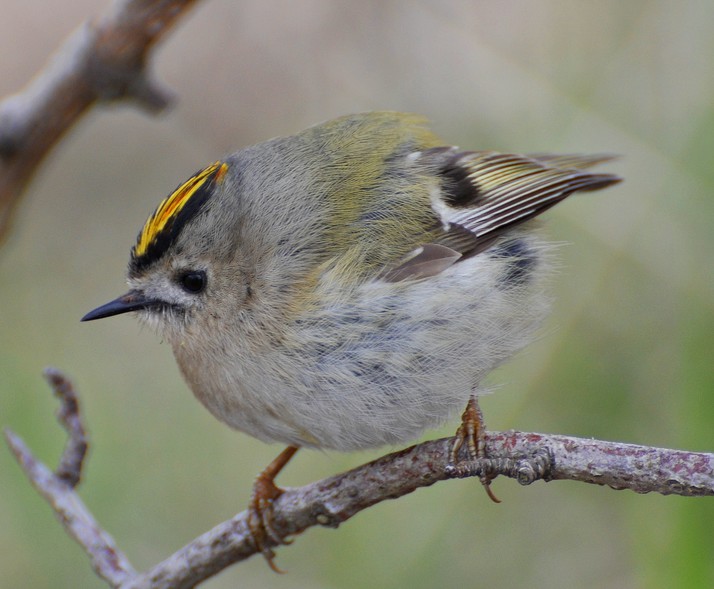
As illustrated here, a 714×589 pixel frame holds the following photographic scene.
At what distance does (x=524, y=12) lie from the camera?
3684 mm

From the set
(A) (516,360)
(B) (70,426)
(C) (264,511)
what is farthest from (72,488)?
(A) (516,360)

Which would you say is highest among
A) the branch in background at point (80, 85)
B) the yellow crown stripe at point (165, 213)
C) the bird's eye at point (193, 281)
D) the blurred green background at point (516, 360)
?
the branch in background at point (80, 85)

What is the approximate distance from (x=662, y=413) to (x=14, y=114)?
6.60 feet

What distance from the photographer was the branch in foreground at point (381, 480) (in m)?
1.58

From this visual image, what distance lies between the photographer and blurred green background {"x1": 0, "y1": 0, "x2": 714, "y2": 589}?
2.66 m

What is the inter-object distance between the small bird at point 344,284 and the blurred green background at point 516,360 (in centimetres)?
22

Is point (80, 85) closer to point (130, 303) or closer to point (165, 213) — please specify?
point (165, 213)

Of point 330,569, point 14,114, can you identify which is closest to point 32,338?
point 14,114

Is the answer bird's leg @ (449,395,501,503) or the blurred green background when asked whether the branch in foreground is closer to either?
bird's leg @ (449,395,501,503)

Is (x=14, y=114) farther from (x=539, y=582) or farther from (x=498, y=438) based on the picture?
(x=539, y=582)

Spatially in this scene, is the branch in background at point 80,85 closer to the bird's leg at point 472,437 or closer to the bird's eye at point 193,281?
the bird's eye at point 193,281

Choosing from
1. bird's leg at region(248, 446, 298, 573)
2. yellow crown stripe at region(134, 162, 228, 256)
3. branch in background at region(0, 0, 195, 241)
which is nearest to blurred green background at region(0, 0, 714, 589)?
yellow crown stripe at region(134, 162, 228, 256)

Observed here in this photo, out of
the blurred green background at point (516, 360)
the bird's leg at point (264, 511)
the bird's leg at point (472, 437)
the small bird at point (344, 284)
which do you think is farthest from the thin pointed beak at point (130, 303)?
the bird's leg at point (472, 437)

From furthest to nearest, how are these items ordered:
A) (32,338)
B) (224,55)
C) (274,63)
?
(224,55), (274,63), (32,338)
